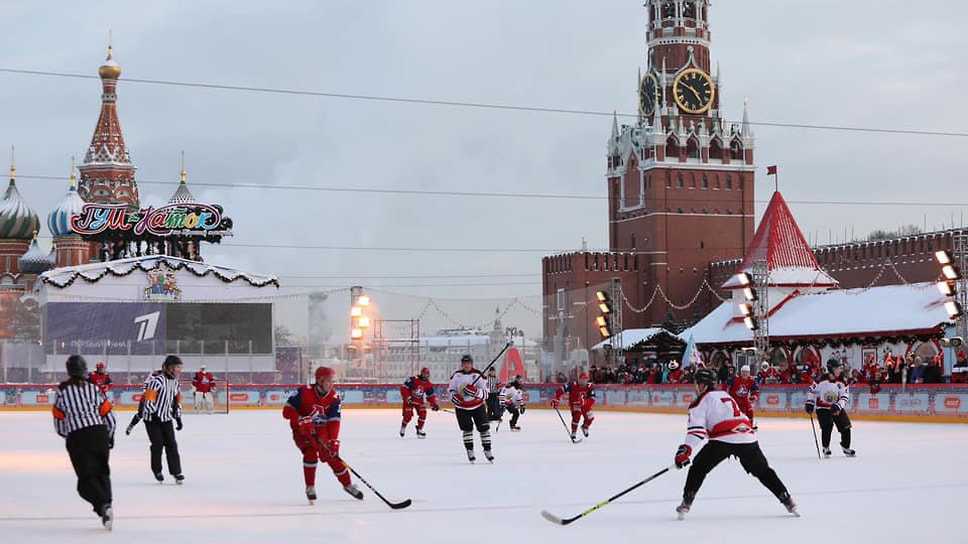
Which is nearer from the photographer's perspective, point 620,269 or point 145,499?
point 145,499

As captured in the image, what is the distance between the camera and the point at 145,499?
1469 cm

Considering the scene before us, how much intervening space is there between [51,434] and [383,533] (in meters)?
20.5

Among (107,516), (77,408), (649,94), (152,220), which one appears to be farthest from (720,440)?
(649,94)

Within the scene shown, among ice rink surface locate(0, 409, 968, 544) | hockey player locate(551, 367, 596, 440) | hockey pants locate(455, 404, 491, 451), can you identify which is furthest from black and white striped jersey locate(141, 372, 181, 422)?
hockey player locate(551, 367, 596, 440)

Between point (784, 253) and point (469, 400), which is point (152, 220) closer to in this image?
point (784, 253)

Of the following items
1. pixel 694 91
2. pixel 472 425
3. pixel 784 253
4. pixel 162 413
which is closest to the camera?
pixel 162 413

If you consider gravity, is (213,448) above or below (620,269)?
below

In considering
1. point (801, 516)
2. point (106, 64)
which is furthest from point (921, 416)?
point (106, 64)

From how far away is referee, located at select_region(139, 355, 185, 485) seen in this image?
16609 mm

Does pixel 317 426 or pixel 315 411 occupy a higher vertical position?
pixel 315 411

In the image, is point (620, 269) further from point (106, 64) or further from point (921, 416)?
point (921, 416)

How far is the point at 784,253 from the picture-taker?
6644 centimetres

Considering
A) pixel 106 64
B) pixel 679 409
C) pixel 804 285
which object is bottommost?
pixel 679 409

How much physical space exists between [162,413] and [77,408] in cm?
474
